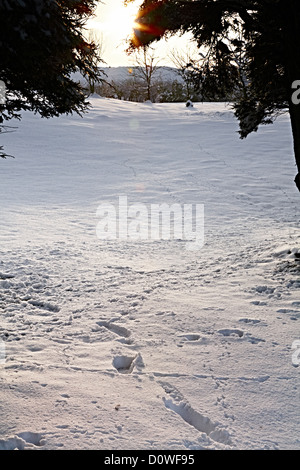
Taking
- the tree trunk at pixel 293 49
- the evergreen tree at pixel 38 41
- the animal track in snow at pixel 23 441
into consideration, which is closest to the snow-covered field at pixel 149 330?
the animal track in snow at pixel 23 441

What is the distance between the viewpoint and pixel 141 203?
14.6 m

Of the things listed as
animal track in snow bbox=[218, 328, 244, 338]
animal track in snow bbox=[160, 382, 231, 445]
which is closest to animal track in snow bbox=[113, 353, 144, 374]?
animal track in snow bbox=[160, 382, 231, 445]

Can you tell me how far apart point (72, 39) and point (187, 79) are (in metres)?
3.73

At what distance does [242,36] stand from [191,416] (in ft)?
18.8

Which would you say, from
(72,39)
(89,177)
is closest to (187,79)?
(72,39)

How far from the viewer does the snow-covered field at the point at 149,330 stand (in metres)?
3.23

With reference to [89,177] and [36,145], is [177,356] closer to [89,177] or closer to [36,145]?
[89,177]

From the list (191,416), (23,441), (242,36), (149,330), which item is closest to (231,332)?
(149,330)

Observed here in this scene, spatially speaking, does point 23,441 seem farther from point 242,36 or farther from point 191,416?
point 242,36

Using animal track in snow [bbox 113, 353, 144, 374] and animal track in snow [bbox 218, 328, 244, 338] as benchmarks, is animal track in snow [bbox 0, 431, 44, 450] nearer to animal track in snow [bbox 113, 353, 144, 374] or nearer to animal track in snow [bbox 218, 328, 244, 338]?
animal track in snow [bbox 113, 353, 144, 374]

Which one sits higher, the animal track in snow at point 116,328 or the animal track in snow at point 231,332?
the animal track in snow at point 231,332

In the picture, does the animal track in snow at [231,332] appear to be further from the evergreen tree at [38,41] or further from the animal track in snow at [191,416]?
the evergreen tree at [38,41]

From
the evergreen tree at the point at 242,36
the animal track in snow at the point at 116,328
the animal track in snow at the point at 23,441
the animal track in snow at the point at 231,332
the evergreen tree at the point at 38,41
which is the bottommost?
the animal track in snow at the point at 23,441

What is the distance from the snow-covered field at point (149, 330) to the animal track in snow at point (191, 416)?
11 millimetres
